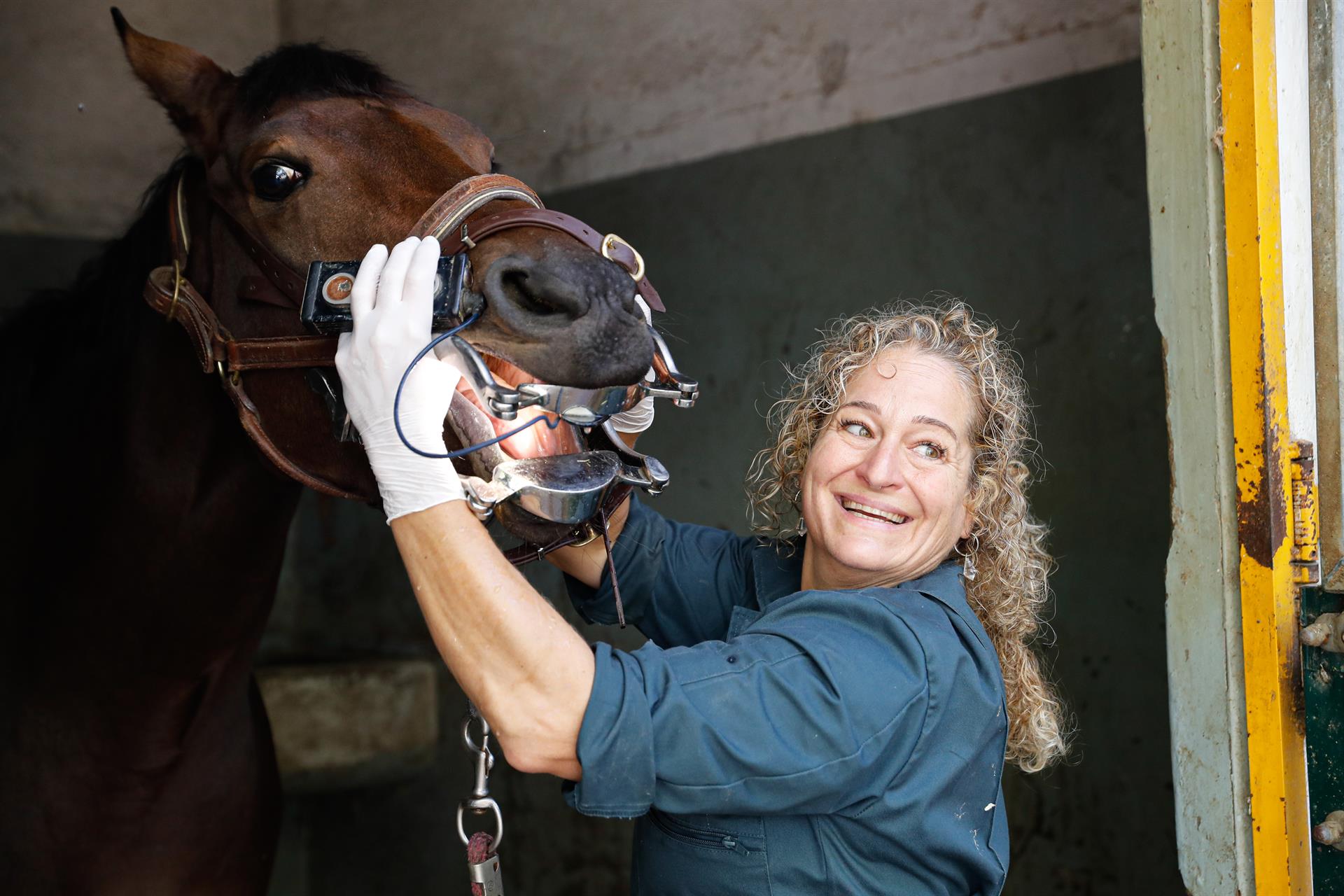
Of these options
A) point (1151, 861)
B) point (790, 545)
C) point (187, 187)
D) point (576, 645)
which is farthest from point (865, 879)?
point (1151, 861)

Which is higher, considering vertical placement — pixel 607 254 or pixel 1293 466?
pixel 607 254

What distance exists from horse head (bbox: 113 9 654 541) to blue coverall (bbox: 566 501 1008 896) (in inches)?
10.3

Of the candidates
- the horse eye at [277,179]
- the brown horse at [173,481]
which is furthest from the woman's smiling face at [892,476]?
the horse eye at [277,179]

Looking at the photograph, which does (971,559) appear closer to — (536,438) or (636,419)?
(636,419)

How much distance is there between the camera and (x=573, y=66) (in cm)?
396

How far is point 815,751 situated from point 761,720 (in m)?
0.07


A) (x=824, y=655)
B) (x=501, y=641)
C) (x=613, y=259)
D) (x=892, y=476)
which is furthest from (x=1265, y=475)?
(x=501, y=641)

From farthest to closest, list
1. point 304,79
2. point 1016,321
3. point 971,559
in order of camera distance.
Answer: point 1016,321, point 971,559, point 304,79

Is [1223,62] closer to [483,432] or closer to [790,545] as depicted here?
[790,545]

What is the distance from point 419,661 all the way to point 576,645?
3.16 m

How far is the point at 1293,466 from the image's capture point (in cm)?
150

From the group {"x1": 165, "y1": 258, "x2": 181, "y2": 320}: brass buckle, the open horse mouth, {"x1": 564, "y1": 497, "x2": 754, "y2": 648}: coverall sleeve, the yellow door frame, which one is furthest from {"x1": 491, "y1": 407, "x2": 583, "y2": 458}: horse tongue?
the yellow door frame

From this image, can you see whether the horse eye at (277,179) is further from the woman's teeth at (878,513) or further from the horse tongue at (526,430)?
the woman's teeth at (878,513)

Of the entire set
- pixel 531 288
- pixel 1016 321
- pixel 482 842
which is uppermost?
pixel 1016 321
